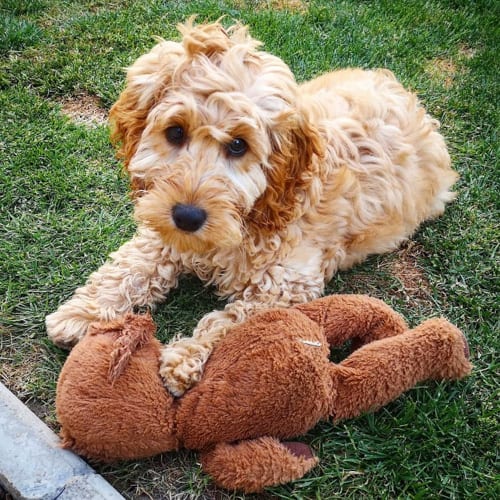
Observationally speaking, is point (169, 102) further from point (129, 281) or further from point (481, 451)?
point (481, 451)

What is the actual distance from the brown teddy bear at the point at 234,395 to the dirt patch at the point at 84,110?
85.5 inches

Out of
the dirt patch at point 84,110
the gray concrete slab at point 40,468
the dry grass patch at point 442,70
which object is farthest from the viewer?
the dry grass patch at point 442,70

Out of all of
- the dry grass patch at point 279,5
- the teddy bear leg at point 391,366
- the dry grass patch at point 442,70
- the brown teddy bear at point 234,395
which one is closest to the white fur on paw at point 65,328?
the brown teddy bear at point 234,395

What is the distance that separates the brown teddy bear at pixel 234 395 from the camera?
231cm

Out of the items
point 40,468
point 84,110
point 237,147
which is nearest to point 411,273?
point 237,147

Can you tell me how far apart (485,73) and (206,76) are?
11.6ft

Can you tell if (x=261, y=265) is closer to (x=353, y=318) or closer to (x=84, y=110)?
(x=353, y=318)

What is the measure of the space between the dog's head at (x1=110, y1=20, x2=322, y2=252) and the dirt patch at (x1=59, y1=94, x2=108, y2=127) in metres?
1.68

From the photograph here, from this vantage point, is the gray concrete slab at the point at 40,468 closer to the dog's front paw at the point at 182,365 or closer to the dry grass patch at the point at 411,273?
the dog's front paw at the point at 182,365

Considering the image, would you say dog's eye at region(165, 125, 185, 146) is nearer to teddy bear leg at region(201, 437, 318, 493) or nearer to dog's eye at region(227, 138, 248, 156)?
dog's eye at region(227, 138, 248, 156)

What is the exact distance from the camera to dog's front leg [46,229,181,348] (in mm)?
2854

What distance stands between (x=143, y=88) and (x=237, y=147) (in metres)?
0.49

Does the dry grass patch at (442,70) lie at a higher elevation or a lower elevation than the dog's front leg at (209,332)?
higher

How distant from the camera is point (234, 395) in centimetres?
235
